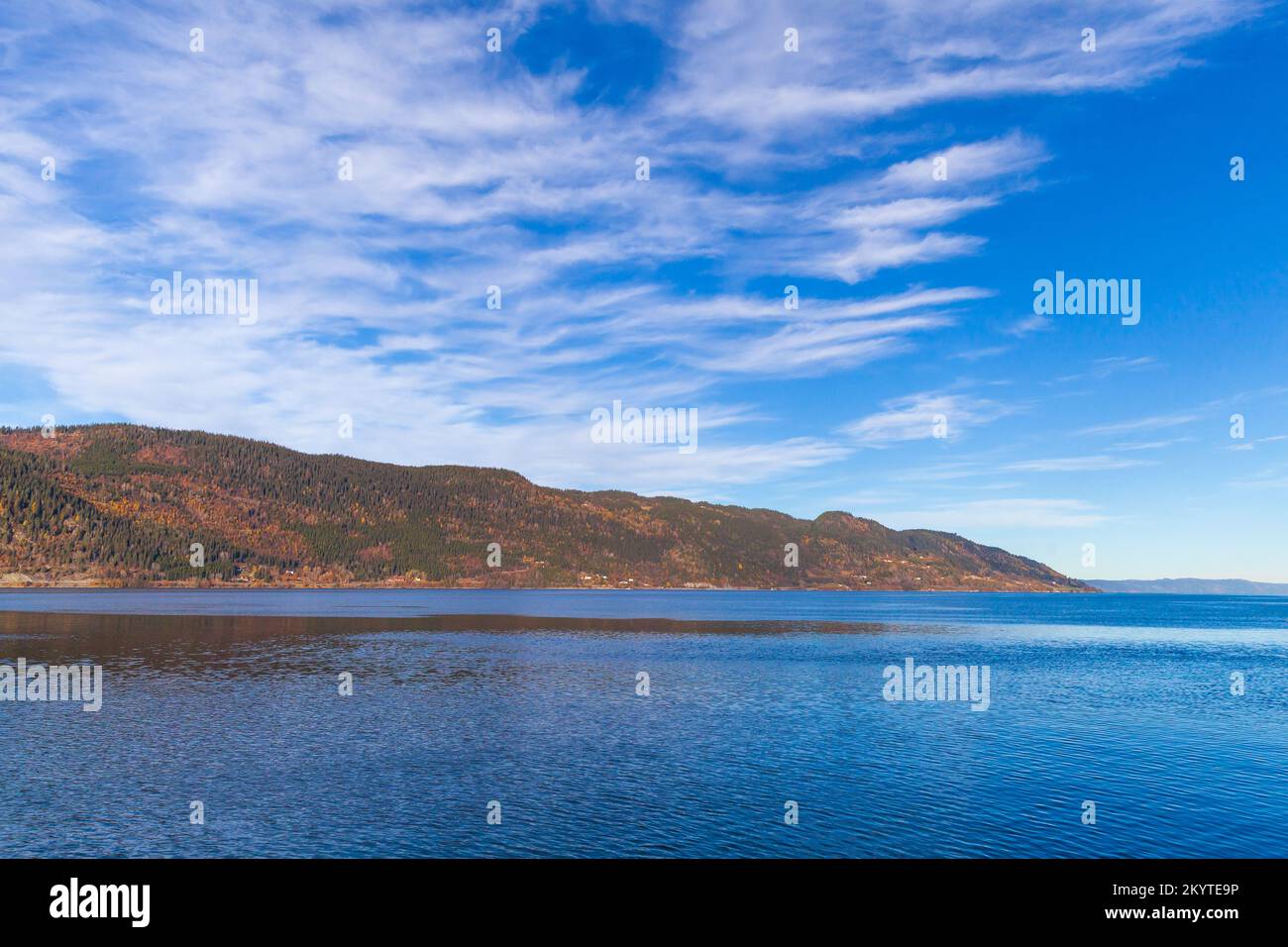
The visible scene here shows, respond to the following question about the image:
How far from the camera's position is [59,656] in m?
103

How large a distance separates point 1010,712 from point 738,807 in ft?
135

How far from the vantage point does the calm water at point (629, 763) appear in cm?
3706

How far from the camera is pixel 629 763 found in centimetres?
5062

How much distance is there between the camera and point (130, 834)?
120 ft

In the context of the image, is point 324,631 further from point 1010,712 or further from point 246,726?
point 1010,712

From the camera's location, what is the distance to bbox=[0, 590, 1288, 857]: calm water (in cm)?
3706

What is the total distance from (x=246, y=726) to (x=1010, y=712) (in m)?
63.0

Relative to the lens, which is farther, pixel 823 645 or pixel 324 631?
pixel 324 631
